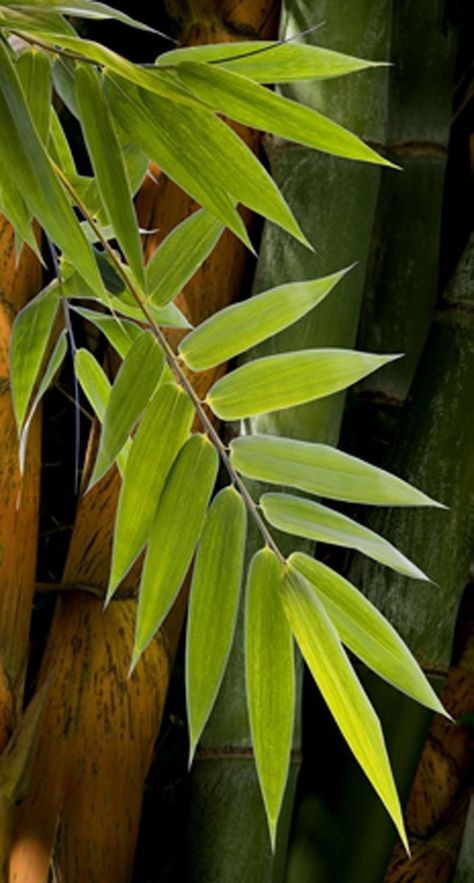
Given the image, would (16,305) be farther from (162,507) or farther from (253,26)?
(162,507)

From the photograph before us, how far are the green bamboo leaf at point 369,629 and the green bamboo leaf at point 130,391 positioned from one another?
6 cm

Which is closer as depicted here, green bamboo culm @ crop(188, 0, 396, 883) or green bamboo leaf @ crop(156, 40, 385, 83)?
green bamboo leaf @ crop(156, 40, 385, 83)

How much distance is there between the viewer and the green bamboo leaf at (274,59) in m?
0.44

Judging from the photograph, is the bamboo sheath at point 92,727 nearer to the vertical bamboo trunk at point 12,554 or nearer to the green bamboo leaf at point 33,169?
the vertical bamboo trunk at point 12,554

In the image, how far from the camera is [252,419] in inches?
35.2

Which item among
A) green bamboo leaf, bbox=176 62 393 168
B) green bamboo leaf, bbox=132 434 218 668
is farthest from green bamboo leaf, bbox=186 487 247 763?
green bamboo leaf, bbox=176 62 393 168

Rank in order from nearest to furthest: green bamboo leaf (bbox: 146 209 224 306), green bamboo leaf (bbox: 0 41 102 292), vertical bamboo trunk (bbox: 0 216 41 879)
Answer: green bamboo leaf (bbox: 0 41 102 292)
green bamboo leaf (bbox: 146 209 224 306)
vertical bamboo trunk (bbox: 0 216 41 879)

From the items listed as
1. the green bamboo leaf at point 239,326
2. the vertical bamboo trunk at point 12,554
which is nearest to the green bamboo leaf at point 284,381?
the green bamboo leaf at point 239,326

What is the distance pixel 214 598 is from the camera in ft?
1.53

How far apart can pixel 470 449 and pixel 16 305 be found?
297 millimetres

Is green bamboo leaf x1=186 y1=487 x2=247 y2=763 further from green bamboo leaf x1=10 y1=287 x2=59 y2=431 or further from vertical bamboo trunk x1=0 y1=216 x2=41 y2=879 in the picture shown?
vertical bamboo trunk x1=0 y1=216 x2=41 y2=879

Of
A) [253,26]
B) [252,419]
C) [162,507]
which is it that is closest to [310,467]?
[162,507]

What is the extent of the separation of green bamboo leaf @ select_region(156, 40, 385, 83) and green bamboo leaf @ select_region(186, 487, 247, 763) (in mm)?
125

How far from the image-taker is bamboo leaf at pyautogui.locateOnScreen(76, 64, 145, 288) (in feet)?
1.37
